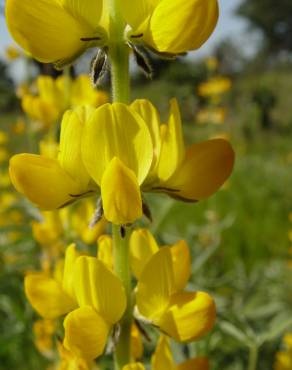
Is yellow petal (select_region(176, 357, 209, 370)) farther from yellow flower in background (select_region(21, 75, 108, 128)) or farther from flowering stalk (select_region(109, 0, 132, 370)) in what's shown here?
yellow flower in background (select_region(21, 75, 108, 128))

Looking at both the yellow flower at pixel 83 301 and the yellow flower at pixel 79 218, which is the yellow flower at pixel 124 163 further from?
the yellow flower at pixel 79 218

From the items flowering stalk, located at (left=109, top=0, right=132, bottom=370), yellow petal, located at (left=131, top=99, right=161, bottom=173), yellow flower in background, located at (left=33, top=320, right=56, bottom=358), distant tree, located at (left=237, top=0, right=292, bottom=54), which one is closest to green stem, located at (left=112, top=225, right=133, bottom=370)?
flowering stalk, located at (left=109, top=0, right=132, bottom=370)

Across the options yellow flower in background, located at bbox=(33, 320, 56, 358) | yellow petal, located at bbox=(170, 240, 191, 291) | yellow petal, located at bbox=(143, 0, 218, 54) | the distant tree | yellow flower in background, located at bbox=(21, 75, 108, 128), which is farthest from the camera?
the distant tree

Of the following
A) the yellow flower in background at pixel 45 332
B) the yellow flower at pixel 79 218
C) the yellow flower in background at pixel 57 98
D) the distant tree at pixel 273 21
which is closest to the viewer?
the yellow flower in background at pixel 45 332

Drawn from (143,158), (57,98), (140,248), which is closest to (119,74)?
(143,158)

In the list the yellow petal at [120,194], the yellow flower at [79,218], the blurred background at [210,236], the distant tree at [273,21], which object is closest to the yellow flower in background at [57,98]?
the blurred background at [210,236]

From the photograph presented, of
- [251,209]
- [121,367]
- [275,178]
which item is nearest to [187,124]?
[275,178]

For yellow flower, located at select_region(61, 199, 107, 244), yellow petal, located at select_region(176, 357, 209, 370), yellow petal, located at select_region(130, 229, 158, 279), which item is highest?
yellow petal, located at select_region(130, 229, 158, 279)

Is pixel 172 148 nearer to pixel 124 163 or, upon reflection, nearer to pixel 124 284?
pixel 124 163
